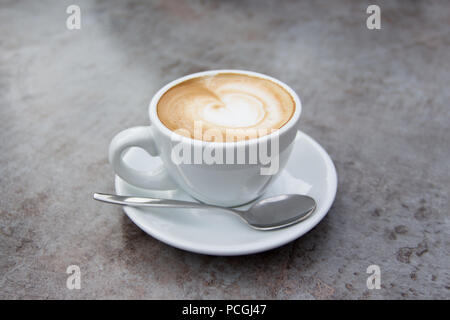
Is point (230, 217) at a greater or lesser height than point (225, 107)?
lesser

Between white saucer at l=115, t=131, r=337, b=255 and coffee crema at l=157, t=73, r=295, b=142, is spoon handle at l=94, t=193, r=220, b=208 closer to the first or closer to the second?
white saucer at l=115, t=131, r=337, b=255

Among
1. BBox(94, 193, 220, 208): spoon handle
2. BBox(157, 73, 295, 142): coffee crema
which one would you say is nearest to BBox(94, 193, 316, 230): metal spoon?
BBox(94, 193, 220, 208): spoon handle

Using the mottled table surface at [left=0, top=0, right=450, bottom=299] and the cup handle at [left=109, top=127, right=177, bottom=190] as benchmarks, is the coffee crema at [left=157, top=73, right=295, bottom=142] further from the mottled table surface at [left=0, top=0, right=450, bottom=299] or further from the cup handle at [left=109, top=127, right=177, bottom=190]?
the mottled table surface at [left=0, top=0, right=450, bottom=299]

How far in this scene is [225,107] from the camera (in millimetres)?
697

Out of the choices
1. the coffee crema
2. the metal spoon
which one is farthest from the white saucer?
the coffee crema

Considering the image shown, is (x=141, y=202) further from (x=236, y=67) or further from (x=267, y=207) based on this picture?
(x=236, y=67)

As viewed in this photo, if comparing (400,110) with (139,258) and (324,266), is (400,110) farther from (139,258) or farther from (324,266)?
(139,258)

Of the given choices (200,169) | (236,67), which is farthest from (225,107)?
(236,67)

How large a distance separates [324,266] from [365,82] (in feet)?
2.42

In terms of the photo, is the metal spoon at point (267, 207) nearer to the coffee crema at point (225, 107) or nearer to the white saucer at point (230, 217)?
the white saucer at point (230, 217)

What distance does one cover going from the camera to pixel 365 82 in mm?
1167

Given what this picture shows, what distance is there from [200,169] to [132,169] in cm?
14

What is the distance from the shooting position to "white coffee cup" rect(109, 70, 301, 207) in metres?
0.60

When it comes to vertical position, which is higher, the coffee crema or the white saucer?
the coffee crema
